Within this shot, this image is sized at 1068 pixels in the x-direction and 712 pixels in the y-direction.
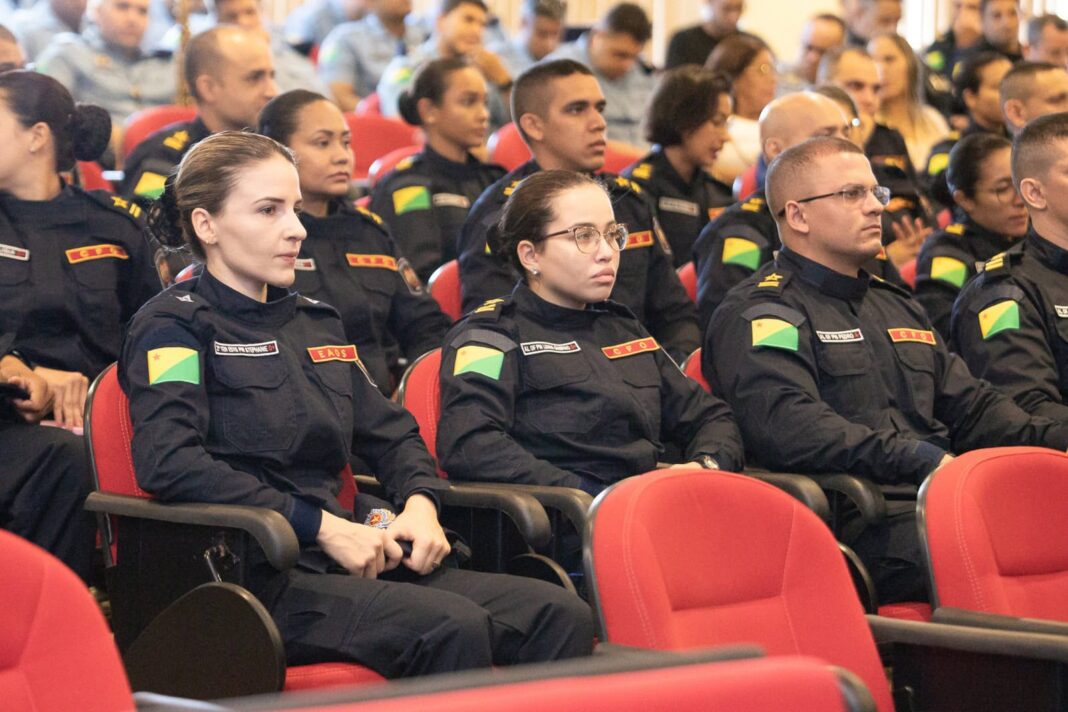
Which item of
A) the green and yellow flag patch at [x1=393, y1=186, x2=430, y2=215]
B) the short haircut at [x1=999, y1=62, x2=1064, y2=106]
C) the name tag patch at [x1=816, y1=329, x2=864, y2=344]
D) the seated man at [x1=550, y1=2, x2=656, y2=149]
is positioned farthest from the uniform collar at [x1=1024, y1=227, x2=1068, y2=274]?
the seated man at [x1=550, y1=2, x2=656, y2=149]

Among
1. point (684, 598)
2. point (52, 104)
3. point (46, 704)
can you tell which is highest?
point (52, 104)

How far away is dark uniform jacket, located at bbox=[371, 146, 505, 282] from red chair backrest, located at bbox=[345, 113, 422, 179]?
1.26m

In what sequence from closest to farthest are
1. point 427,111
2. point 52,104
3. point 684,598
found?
point 684,598, point 52,104, point 427,111

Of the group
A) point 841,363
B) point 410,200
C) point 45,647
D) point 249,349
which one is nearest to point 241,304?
point 249,349

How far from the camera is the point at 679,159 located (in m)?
5.12

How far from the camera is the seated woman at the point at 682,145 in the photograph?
505cm

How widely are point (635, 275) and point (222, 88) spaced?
154 cm

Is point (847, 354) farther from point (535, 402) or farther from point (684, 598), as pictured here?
point (684, 598)

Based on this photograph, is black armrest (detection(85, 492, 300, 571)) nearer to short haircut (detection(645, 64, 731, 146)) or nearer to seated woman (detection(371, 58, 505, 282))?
seated woman (detection(371, 58, 505, 282))

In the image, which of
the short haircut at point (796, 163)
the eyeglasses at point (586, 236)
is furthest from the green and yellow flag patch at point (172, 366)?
the short haircut at point (796, 163)

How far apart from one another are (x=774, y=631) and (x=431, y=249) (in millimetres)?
2861

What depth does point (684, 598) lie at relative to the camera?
7.12 feet

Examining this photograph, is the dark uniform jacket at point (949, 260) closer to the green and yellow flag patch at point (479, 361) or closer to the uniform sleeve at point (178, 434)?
the green and yellow flag patch at point (479, 361)

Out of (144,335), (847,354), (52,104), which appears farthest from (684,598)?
(52,104)
